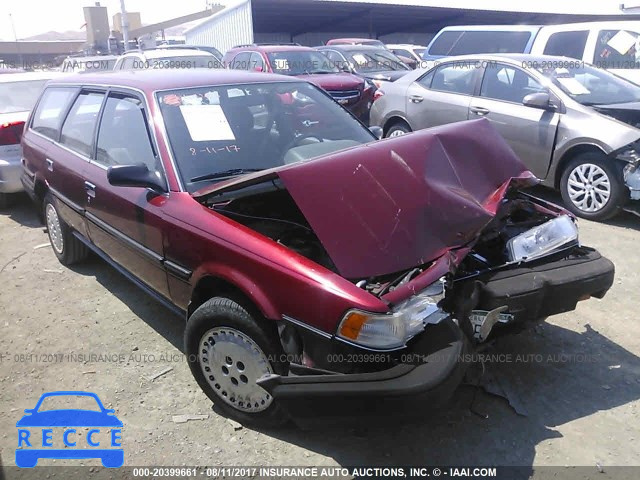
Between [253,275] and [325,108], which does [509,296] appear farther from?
[325,108]

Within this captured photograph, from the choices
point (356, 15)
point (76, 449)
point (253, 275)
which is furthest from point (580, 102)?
point (356, 15)

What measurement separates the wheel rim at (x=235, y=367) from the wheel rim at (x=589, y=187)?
14.1 feet

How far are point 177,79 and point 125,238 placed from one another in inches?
44.2

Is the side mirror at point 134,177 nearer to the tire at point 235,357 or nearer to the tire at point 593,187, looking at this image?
the tire at point 235,357

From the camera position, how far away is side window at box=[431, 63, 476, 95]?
661 centimetres

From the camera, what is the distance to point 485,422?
2738 millimetres

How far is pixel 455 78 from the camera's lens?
682cm

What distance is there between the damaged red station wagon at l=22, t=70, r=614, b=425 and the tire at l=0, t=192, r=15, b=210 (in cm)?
369

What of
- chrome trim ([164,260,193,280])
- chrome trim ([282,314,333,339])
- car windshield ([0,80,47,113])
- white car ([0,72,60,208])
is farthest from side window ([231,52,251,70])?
chrome trim ([282,314,333,339])

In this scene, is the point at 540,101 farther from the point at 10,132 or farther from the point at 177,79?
the point at 10,132

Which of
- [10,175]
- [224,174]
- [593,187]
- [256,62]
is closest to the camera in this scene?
[224,174]

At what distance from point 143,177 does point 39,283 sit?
2.35 meters


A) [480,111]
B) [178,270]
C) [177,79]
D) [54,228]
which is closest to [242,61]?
[480,111]

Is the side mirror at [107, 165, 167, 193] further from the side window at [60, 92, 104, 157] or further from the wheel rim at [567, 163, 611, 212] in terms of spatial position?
the wheel rim at [567, 163, 611, 212]
